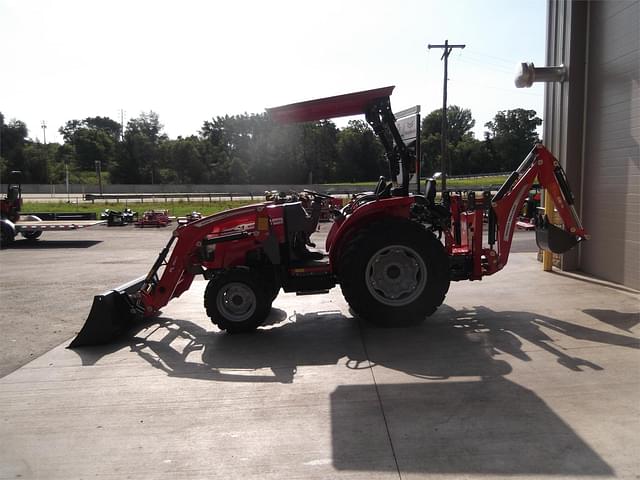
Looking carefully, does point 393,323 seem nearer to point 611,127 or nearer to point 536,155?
point 536,155

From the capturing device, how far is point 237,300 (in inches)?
228

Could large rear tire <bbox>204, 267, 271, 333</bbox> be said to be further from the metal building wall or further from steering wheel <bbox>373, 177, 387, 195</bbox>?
the metal building wall

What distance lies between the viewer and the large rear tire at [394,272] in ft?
18.7

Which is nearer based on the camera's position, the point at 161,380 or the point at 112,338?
the point at 161,380

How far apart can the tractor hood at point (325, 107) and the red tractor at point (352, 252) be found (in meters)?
0.01

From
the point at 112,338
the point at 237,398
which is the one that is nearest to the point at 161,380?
the point at 237,398

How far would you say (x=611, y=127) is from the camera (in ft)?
26.0

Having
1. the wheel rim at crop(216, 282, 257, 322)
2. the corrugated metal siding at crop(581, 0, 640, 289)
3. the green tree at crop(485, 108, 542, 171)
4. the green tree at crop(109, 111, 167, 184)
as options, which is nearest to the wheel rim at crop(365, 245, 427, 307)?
the wheel rim at crop(216, 282, 257, 322)

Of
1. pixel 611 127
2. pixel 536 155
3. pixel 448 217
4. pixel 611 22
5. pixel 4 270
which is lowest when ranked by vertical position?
pixel 4 270

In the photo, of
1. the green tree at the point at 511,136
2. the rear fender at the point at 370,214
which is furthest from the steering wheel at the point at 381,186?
the green tree at the point at 511,136

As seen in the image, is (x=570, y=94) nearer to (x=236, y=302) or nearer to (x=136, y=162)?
(x=236, y=302)

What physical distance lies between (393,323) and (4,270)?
962 centimetres

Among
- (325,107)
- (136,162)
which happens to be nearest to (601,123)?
(325,107)

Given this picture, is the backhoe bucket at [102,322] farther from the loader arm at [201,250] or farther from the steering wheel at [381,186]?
the steering wheel at [381,186]
